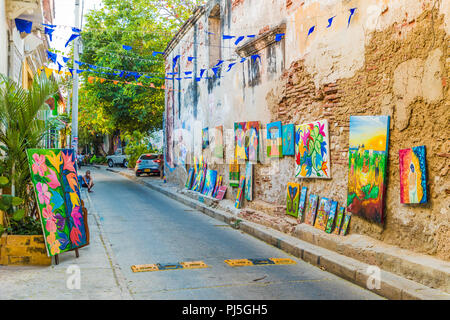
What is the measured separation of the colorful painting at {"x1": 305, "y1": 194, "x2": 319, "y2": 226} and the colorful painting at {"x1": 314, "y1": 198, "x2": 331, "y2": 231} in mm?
109

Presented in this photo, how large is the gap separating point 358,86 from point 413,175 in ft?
6.31

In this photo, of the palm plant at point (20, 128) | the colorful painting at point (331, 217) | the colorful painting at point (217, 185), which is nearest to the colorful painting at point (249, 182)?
the colorful painting at point (217, 185)

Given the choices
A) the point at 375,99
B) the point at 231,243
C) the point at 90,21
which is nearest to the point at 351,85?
the point at 375,99

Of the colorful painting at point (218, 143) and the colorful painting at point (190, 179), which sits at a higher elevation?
the colorful painting at point (218, 143)

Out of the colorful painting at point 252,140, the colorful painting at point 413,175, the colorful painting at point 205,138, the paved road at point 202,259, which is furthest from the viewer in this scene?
the colorful painting at point 205,138

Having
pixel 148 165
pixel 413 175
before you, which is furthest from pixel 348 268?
pixel 148 165

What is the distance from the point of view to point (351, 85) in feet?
24.0

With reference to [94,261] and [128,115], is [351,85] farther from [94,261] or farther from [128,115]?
[128,115]

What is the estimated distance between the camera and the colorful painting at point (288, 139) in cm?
919

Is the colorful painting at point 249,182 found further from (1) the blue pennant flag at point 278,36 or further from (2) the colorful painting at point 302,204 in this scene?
(1) the blue pennant flag at point 278,36

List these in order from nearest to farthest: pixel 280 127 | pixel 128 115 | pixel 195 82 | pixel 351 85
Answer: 1. pixel 351 85
2. pixel 280 127
3. pixel 195 82
4. pixel 128 115

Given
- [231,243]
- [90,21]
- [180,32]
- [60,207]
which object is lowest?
[231,243]

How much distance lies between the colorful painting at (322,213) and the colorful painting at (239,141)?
3.89m

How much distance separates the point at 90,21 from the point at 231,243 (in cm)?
2271
